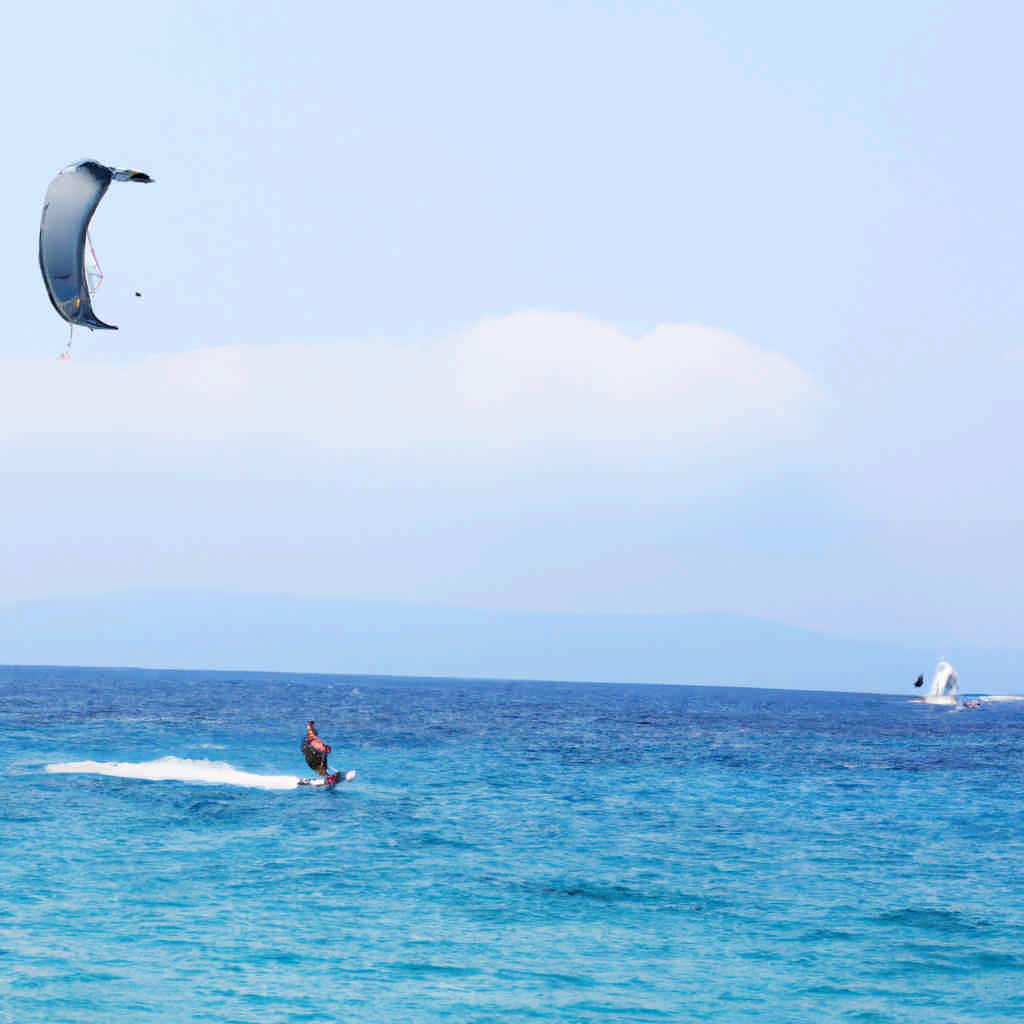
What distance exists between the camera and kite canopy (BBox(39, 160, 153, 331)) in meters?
19.3

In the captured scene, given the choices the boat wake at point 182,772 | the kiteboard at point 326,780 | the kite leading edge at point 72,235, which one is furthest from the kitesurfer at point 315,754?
the kite leading edge at point 72,235

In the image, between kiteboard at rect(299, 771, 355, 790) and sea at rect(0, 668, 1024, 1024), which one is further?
kiteboard at rect(299, 771, 355, 790)

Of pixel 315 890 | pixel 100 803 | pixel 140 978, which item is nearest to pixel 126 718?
pixel 100 803

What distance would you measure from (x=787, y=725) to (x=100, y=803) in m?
Result: 105

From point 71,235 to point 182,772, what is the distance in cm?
4222

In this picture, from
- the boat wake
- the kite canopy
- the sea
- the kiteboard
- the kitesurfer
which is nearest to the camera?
the kite canopy

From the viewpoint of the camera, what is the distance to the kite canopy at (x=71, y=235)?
1934cm

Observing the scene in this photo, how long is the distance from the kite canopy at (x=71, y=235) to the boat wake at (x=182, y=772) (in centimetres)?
3746

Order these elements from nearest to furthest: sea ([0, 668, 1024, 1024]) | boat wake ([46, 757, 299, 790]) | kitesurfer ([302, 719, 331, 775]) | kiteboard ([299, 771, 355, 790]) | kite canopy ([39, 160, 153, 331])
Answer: kite canopy ([39, 160, 153, 331]), sea ([0, 668, 1024, 1024]), kiteboard ([299, 771, 355, 790]), kitesurfer ([302, 719, 331, 775]), boat wake ([46, 757, 299, 790])

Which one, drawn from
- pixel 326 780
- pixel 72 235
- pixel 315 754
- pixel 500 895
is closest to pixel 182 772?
pixel 315 754

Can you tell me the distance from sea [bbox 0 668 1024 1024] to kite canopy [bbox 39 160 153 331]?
12596 millimetres

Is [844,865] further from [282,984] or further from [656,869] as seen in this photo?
[282,984]

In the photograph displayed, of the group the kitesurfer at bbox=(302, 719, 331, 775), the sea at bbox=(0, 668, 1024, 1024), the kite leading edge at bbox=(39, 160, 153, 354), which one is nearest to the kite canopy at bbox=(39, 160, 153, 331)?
the kite leading edge at bbox=(39, 160, 153, 354)

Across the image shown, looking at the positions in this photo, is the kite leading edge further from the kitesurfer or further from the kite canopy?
the kitesurfer
